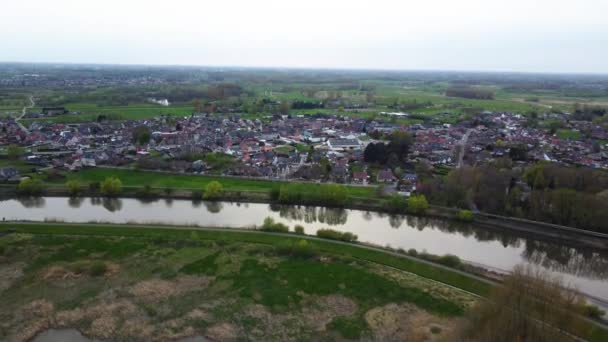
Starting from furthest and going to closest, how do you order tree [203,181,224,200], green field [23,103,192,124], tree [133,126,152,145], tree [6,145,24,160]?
green field [23,103,192,124] → tree [133,126,152,145] → tree [6,145,24,160] → tree [203,181,224,200]

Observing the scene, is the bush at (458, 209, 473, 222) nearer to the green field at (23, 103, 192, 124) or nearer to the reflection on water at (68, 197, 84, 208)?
the reflection on water at (68, 197, 84, 208)

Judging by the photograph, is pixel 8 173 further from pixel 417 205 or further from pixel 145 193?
pixel 417 205

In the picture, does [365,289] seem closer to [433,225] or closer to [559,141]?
[433,225]

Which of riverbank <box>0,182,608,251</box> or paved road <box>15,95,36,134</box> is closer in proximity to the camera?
riverbank <box>0,182,608,251</box>

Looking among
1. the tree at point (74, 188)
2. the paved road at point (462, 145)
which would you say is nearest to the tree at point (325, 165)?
the paved road at point (462, 145)

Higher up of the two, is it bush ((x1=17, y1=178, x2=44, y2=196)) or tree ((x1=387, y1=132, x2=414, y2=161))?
tree ((x1=387, y1=132, x2=414, y2=161))

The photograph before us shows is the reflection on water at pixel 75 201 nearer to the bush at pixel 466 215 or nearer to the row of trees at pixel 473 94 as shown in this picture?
the bush at pixel 466 215

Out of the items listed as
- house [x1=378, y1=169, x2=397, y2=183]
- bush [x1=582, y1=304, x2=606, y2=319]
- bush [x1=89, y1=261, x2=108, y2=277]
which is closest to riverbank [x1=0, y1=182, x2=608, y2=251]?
house [x1=378, y1=169, x2=397, y2=183]

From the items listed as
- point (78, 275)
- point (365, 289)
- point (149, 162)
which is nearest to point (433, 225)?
point (365, 289)
